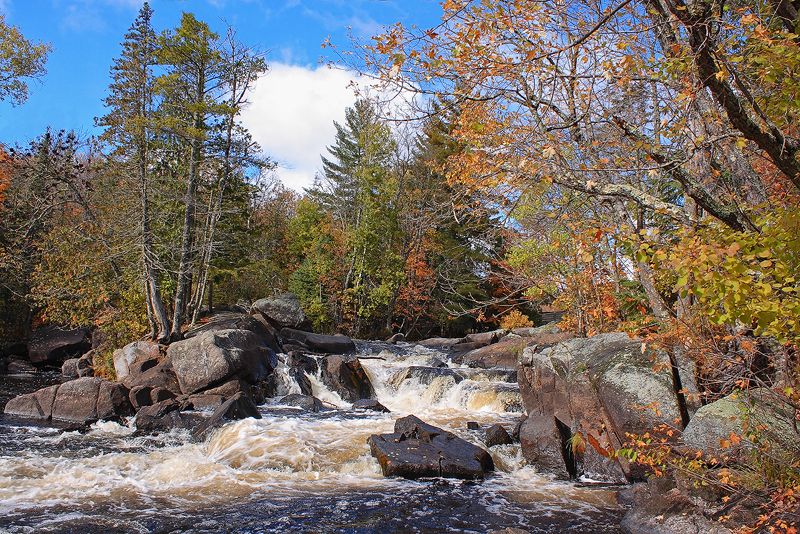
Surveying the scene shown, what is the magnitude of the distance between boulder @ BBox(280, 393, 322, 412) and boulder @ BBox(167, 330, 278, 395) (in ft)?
4.20

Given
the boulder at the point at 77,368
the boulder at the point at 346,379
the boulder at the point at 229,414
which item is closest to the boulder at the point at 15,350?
the boulder at the point at 77,368

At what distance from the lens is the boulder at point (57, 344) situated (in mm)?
16531

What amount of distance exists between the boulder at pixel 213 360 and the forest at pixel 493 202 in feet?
9.94

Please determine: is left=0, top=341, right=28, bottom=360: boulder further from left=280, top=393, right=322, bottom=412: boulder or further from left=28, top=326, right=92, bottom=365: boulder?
left=280, top=393, right=322, bottom=412: boulder

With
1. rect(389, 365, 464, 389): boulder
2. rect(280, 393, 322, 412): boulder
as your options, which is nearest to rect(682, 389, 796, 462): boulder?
rect(389, 365, 464, 389): boulder

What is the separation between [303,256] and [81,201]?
15.4m

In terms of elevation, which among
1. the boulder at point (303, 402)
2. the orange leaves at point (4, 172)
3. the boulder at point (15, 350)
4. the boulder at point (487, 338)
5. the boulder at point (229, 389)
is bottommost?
the boulder at point (303, 402)

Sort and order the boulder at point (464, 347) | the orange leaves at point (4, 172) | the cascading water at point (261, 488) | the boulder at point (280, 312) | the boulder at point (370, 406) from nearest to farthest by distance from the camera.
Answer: the cascading water at point (261, 488) → the boulder at point (370, 406) → the orange leaves at point (4, 172) → the boulder at point (464, 347) → the boulder at point (280, 312)

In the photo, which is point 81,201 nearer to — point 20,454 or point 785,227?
point 20,454

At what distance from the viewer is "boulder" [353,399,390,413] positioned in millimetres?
11367

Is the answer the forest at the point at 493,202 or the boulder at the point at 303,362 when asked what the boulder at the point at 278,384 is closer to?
the boulder at the point at 303,362

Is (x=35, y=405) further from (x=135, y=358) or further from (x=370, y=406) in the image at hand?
(x=370, y=406)

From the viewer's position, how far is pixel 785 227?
323 cm

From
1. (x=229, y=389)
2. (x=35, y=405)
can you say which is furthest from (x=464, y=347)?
(x=35, y=405)
